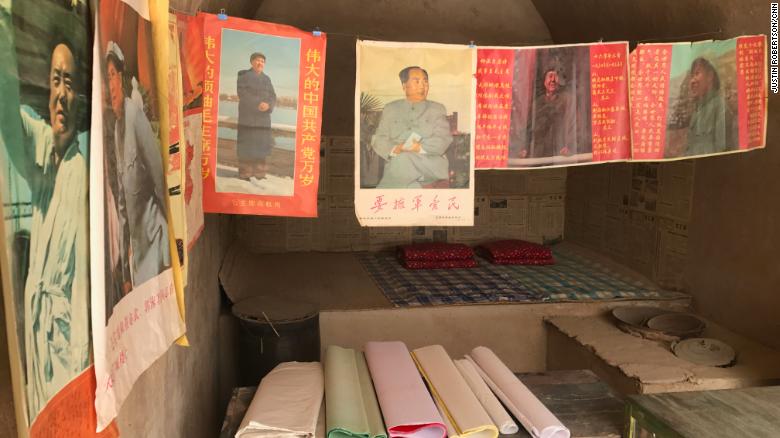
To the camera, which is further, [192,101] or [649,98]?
[649,98]

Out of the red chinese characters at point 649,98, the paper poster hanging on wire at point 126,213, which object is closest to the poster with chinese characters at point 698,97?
the red chinese characters at point 649,98

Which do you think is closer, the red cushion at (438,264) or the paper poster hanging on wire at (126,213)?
the paper poster hanging on wire at (126,213)

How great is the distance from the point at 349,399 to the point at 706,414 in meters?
1.33

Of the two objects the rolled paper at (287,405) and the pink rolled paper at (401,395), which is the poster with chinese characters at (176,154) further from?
the pink rolled paper at (401,395)

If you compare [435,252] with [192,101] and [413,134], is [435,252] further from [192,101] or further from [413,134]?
[192,101]

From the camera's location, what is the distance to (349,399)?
2.31m

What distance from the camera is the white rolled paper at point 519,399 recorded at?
2.23 meters

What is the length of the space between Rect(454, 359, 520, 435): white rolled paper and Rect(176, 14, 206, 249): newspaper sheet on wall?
50.7 inches

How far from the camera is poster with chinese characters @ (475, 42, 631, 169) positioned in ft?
9.39

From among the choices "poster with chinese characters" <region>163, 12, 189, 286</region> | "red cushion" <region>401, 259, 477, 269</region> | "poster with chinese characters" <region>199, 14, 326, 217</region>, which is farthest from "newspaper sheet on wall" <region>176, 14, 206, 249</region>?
"red cushion" <region>401, 259, 477, 269</region>

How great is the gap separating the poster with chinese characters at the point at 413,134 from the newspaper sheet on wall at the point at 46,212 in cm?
157

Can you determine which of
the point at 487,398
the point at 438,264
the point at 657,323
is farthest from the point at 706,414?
the point at 438,264

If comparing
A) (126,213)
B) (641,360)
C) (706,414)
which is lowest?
(641,360)

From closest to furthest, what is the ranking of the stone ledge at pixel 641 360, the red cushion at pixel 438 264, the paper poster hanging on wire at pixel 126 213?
the paper poster hanging on wire at pixel 126 213 < the stone ledge at pixel 641 360 < the red cushion at pixel 438 264
